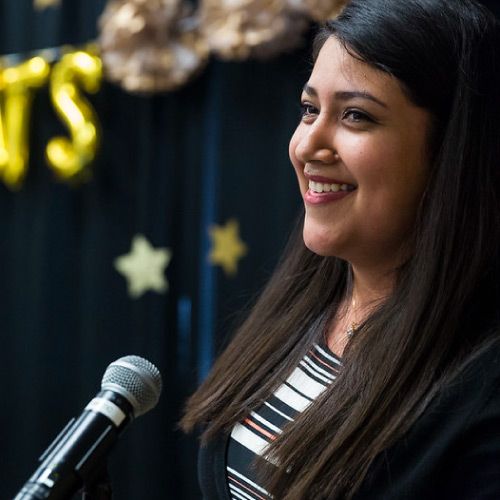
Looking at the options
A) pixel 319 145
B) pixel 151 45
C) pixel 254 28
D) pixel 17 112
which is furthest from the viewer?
pixel 17 112

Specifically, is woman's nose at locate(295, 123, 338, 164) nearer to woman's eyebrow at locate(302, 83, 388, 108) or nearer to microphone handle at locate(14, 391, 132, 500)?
woman's eyebrow at locate(302, 83, 388, 108)

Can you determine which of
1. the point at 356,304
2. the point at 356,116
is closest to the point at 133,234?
the point at 356,304

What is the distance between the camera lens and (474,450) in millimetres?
892

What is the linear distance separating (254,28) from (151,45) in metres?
0.37

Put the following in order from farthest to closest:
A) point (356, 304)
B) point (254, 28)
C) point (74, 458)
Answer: point (254, 28) → point (356, 304) → point (74, 458)

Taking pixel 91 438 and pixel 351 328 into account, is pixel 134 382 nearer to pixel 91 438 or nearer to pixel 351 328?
pixel 91 438

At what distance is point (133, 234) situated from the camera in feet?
8.63

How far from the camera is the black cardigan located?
89 centimetres

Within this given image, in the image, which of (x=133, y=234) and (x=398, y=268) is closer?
(x=398, y=268)

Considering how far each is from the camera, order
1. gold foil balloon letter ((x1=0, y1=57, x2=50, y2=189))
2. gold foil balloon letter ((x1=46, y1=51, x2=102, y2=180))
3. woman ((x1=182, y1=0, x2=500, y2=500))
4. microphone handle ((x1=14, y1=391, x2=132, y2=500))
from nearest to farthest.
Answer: microphone handle ((x1=14, y1=391, x2=132, y2=500)), woman ((x1=182, y1=0, x2=500, y2=500)), gold foil balloon letter ((x1=46, y1=51, x2=102, y2=180)), gold foil balloon letter ((x1=0, y1=57, x2=50, y2=189))

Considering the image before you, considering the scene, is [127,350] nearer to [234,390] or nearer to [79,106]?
[79,106]

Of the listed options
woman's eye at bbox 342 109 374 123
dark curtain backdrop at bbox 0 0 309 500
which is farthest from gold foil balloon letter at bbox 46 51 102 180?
woman's eye at bbox 342 109 374 123

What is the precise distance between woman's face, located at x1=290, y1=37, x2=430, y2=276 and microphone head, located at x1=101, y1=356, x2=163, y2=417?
0.94ft

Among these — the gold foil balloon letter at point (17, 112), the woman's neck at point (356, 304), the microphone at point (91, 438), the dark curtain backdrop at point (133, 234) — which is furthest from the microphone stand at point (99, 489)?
the gold foil balloon letter at point (17, 112)
